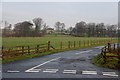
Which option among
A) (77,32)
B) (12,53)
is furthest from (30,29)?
(12,53)

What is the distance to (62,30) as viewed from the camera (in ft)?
535

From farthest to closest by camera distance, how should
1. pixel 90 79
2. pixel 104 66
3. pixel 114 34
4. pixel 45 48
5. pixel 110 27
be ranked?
1. pixel 110 27
2. pixel 114 34
3. pixel 45 48
4. pixel 104 66
5. pixel 90 79

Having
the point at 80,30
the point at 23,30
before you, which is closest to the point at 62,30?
the point at 80,30

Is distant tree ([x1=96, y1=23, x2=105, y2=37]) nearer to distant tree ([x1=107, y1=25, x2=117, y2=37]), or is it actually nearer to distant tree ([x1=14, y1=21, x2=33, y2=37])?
distant tree ([x1=107, y1=25, x2=117, y2=37])

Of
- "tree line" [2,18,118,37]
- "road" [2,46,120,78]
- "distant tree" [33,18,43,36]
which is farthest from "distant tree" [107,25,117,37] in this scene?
"road" [2,46,120,78]

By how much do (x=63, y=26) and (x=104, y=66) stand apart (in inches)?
6029

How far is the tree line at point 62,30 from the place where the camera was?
123 meters

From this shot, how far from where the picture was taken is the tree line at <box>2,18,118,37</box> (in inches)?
4825

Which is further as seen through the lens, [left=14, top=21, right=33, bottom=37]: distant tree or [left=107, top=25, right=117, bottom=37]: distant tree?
[left=107, top=25, right=117, bottom=37]: distant tree

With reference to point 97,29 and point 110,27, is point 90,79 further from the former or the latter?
point 110,27

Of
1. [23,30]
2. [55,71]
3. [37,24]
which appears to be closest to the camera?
[55,71]

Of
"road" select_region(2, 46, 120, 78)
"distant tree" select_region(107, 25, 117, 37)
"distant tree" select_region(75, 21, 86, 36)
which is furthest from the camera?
"distant tree" select_region(75, 21, 86, 36)

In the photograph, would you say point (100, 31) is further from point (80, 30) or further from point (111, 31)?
point (80, 30)

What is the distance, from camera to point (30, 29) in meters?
124
